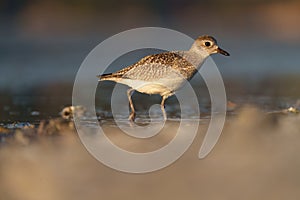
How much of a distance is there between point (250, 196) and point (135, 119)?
3.78m

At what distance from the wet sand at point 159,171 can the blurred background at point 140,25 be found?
13.2 feet

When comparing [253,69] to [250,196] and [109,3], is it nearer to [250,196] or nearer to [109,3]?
[109,3]

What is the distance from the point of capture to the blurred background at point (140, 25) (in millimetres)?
12297

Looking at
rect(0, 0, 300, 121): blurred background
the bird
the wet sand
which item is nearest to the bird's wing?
the bird

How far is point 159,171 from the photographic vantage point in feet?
17.6

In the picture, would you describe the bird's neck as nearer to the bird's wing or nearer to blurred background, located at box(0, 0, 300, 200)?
the bird's wing

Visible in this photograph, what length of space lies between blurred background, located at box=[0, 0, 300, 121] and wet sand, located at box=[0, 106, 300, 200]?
13.2 feet

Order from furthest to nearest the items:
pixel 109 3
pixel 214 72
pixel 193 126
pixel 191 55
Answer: pixel 109 3
pixel 214 72
pixel 191 55
pixel 193 126

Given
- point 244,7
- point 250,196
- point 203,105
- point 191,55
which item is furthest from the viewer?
point 244,7

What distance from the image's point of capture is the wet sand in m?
4.64

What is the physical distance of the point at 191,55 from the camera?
811 cm

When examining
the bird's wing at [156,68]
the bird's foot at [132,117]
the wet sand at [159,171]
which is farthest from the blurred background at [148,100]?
the bird's wing at [156,68]

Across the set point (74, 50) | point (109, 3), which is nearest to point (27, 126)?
point (74, 50)

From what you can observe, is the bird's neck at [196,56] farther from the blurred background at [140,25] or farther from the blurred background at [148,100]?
the blurred background at [140,25]
